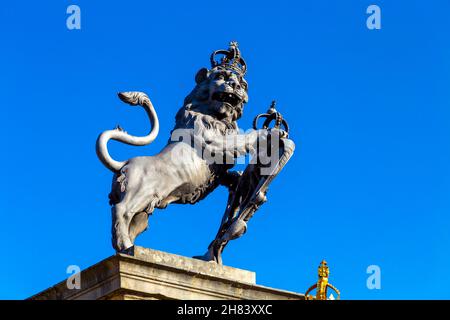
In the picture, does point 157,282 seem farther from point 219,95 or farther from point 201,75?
point 201,75

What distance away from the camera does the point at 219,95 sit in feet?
66.4

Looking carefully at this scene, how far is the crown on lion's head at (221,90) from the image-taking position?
20.2 metres

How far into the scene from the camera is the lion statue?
746 inches

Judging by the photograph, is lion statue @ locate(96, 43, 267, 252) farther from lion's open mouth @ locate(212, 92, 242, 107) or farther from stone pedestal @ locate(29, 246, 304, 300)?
stone pedestal @ locate(29, 246, 304, 300)

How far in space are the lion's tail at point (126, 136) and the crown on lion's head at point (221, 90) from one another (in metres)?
0.71

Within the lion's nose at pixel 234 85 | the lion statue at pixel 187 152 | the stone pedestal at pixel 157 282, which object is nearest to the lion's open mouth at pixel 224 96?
the lion statue at pixel 187 152

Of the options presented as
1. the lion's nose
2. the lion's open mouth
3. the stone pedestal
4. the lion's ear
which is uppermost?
the lion's ear

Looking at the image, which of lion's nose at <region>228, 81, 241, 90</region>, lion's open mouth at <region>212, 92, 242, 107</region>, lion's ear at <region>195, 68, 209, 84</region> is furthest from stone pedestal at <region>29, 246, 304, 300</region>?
lion's ear at <region>195, 68, 209, 84</region>
